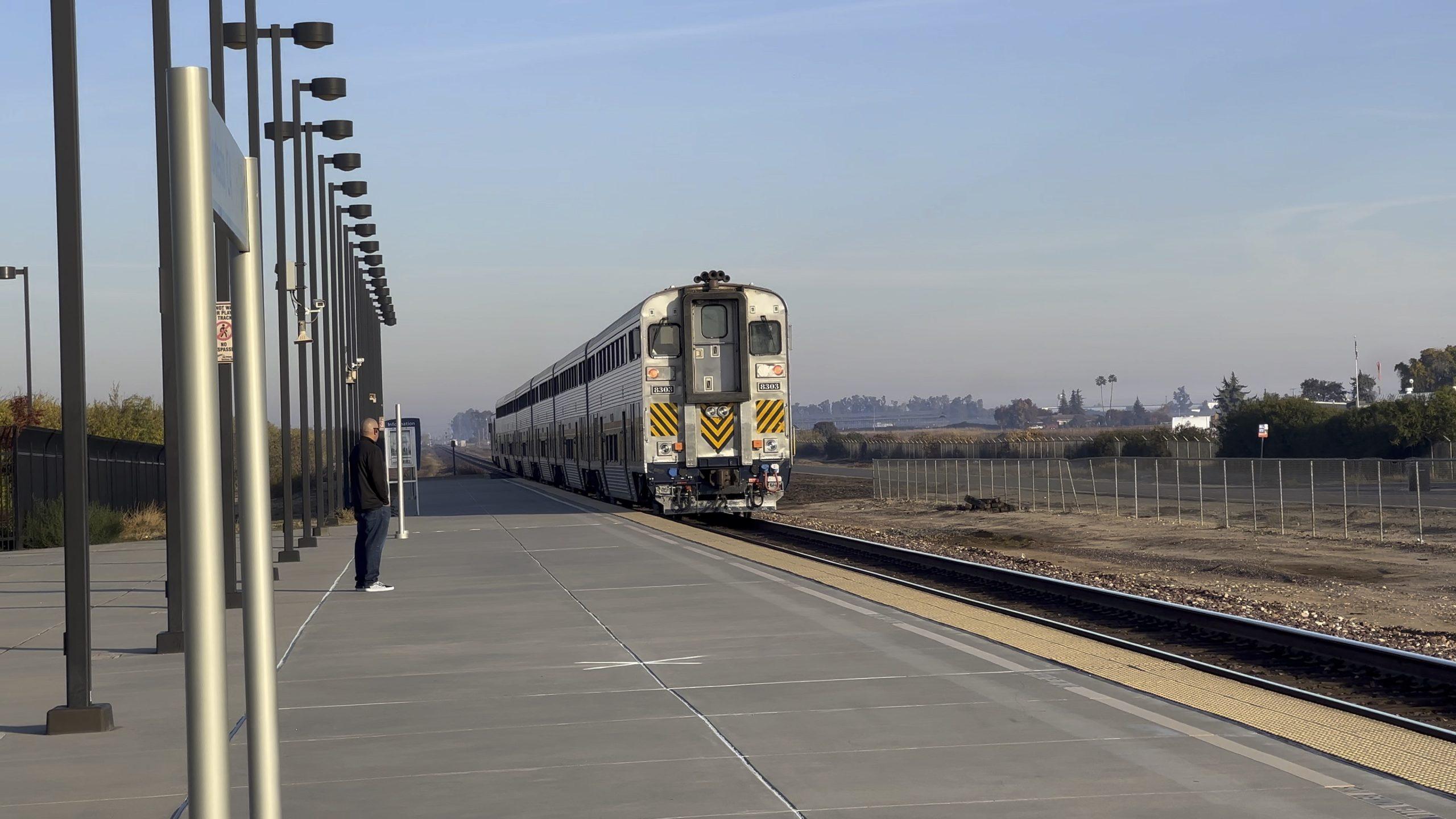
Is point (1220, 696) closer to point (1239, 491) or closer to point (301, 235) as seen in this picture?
point (301, 235)

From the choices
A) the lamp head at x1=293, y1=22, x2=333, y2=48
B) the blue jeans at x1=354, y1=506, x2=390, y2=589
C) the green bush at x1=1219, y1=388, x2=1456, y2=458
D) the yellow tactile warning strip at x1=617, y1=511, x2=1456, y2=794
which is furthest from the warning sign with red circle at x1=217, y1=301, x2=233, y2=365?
the green bush at x1=1219, y1=388, x2=1456, y2=458

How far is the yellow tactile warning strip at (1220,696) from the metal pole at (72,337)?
6.16 metres

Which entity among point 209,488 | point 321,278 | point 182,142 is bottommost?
point 209,488

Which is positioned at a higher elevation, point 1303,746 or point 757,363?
point 757,363

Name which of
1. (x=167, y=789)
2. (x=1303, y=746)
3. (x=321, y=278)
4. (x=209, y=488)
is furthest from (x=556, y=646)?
(x=321, y=278)

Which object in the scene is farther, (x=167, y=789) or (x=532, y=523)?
(x=532, y=523)

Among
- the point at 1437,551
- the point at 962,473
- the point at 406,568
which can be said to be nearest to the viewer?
the point at 406,568

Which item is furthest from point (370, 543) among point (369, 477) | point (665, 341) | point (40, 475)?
point (40, 475)

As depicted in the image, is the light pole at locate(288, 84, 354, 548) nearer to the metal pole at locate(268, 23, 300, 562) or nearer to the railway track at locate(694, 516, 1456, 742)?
the metal pole at locate(268, 23, 300, 562)

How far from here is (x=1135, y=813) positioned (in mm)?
6289

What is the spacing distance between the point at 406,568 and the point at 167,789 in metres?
12.8

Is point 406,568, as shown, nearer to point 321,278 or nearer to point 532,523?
point 532,523

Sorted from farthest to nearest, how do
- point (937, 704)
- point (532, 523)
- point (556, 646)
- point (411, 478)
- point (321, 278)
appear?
point (411, 478) < point (321, 278) < point (532, 523) < point (556, 646) < point (937, 704)

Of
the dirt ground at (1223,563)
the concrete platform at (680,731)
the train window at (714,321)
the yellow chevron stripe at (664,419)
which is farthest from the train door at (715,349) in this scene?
the concrete platform at (680,731)
